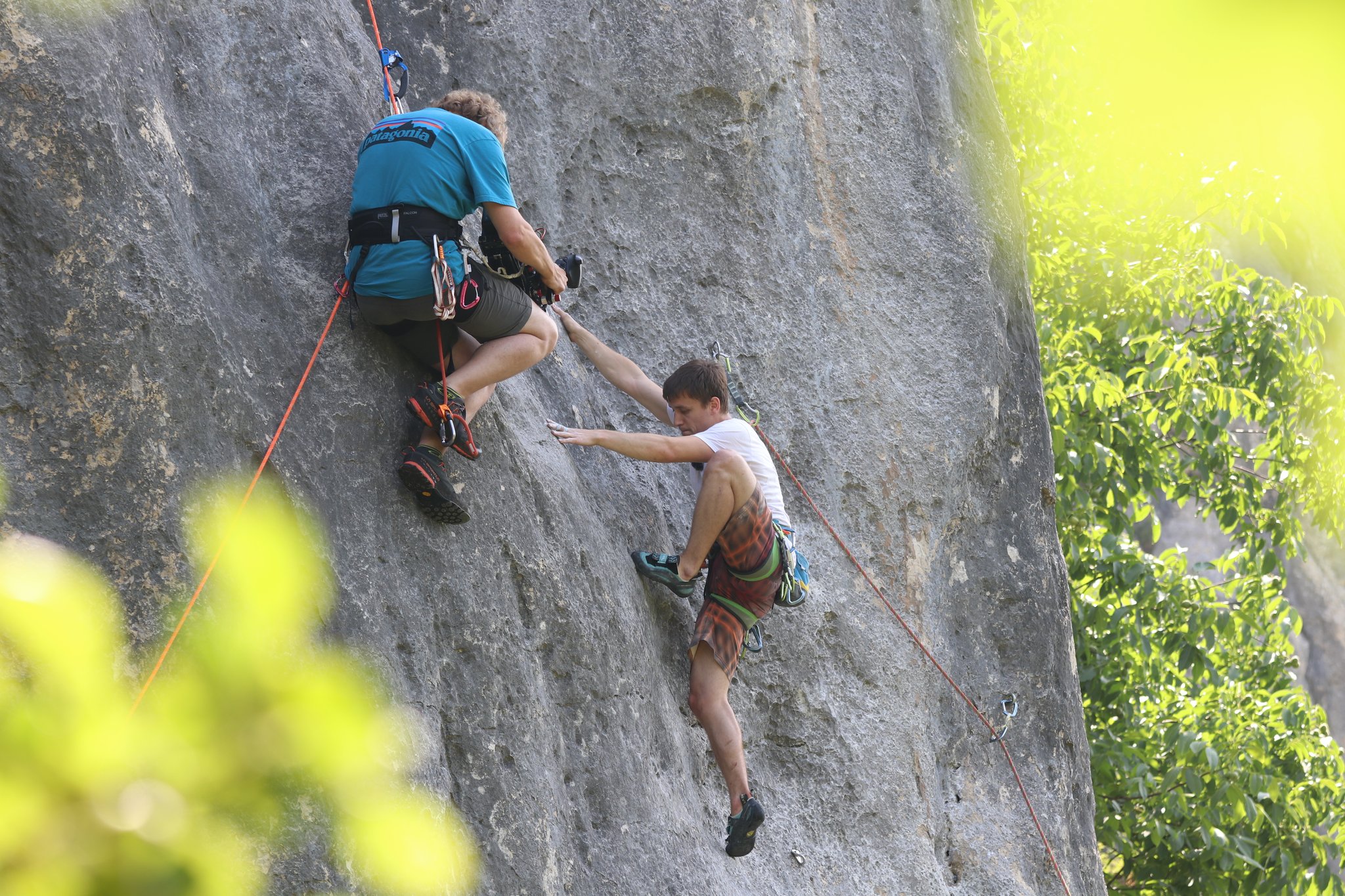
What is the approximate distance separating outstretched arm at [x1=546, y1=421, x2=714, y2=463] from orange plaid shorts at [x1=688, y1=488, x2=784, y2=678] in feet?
1.00

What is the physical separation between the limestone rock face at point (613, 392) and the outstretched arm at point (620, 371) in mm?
184

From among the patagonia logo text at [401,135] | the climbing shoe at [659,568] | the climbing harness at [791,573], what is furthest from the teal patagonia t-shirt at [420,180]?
the climbing harness at [791,573]

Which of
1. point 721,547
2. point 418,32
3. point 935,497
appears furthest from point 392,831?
point 935,497

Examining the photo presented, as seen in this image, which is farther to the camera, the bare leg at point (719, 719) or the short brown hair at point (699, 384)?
the short brown hair at point (699, 384)

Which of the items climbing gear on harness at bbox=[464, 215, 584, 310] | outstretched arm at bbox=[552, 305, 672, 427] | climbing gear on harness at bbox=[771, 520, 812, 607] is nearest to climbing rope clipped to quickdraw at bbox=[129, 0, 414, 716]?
climbing gear on harness at bbox=[464, 215, 584, 310]

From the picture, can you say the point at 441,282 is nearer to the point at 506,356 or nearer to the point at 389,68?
the point at 506,356

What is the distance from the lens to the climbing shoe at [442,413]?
3.80 metres

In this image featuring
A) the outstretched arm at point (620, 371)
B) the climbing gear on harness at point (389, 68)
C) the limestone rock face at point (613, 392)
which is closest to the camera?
the limestone rock face at point (613, 392)

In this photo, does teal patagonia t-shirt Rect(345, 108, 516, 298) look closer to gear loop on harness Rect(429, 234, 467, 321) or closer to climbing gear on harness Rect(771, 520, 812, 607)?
gear loop on harness Rect(429, 234, 467, 321)

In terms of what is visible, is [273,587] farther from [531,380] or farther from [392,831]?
[531,380]

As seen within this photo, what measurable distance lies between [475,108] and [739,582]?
2.05 m

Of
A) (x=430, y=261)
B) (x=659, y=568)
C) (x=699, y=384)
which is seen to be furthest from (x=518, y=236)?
(x=659, y=568)

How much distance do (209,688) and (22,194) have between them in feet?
9.09

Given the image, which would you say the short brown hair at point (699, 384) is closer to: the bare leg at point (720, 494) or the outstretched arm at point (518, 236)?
the bare leg at point (720, 494)
